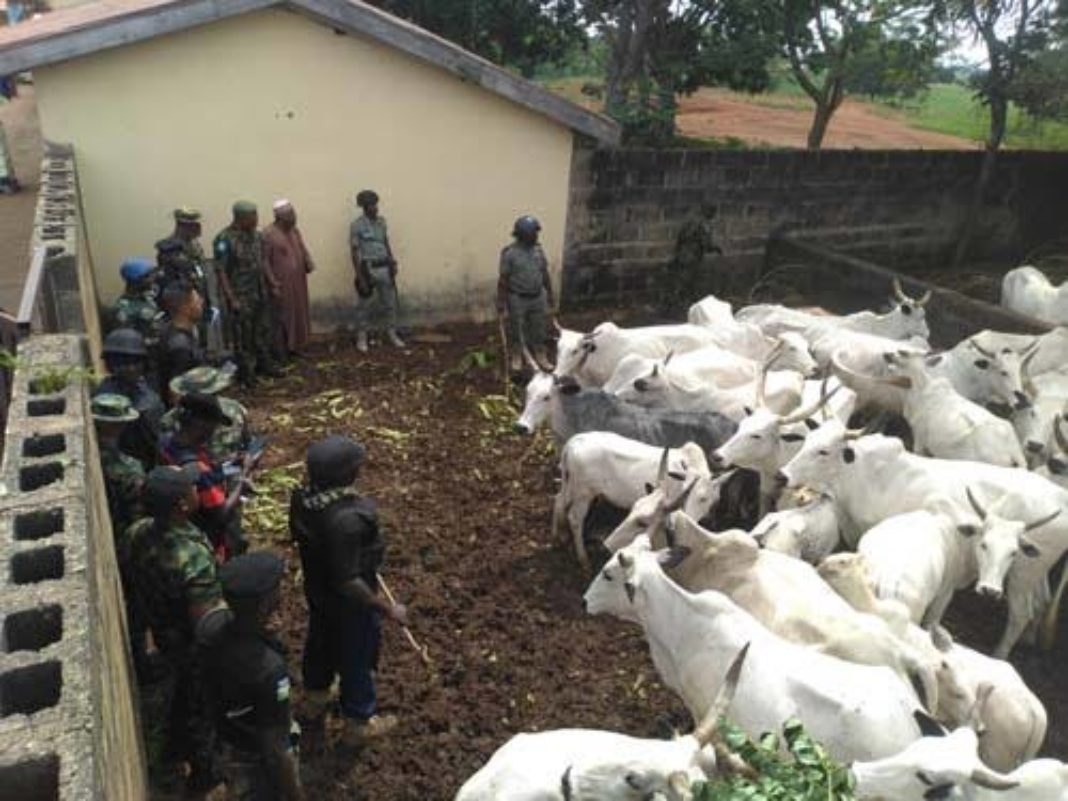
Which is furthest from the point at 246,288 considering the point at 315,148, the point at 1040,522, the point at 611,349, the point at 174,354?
the point at 1040,522

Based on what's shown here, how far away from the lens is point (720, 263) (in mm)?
12945

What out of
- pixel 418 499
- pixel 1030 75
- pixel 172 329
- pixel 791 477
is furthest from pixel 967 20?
pixel 172 329

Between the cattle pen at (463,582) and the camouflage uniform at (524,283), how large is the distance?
686mm

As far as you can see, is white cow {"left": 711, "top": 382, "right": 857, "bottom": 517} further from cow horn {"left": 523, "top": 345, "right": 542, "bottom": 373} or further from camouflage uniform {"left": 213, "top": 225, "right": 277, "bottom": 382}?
camouflage uniform {"left": 213, "top": 225, "right": 277, "bottom": 382}

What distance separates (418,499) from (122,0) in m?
8.52

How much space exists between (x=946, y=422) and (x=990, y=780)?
4.45 meters

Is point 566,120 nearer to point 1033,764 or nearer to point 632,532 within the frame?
point 632,532

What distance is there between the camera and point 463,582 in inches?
263

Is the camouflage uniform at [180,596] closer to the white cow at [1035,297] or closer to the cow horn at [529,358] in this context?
the cow horn at [529,358]

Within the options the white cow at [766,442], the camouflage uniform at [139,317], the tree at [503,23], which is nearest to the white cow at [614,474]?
the white cow at [766,442]

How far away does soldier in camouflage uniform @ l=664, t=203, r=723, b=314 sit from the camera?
38.9 feet

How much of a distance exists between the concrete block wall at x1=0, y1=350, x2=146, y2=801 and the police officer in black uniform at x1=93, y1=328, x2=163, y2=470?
1.51 ft

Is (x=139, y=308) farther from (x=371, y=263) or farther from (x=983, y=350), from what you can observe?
(x=983, y=350)

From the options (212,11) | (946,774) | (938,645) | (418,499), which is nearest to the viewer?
(946,774)
